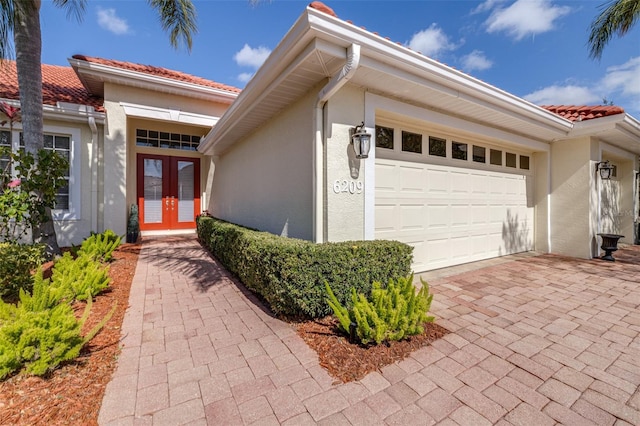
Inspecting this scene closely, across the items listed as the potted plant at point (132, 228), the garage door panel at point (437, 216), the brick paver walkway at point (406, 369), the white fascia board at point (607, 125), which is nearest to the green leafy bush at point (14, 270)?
the brick paver walkway at point (406, 369)

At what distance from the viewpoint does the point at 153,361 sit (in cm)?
248

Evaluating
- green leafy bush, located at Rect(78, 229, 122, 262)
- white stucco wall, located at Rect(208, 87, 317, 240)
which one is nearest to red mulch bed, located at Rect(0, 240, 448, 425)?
white stucco wall, located at Rect(208, 87, 317, 240)

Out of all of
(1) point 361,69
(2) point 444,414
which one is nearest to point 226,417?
(2) point 444,414

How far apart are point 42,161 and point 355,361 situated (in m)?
5.93

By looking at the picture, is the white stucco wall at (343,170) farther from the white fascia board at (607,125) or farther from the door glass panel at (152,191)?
the door glass panel at (152,191)

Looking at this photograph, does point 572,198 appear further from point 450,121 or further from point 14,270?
point 14,270

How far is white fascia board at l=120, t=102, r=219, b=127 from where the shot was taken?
26.5 feet

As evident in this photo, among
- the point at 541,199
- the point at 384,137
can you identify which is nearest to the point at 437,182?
the point at 384,137

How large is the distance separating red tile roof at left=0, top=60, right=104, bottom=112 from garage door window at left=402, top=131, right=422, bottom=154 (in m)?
8.14

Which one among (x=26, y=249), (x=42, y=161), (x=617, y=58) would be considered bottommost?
(x=26, y=249)

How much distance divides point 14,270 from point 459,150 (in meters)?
7.68

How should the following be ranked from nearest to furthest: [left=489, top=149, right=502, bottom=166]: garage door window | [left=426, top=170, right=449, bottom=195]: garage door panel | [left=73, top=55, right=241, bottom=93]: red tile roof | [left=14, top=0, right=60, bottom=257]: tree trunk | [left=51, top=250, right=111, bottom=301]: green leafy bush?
[left=51, top=250, right=111, bottom=301]: green leafy bush, [left=14, top=0, right=60, bottom=257]: tree trunk, [left=426, top=170, right=449, bottom=195]: garage door panel, [left=489, top=149, right=502, bottom=166]: garage door window, [left=73, top=55, right=241, bottom=93]: red tile roof

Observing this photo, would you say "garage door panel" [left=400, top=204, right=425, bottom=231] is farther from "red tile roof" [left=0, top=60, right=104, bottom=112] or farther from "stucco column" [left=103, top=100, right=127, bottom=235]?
"red tile roof" [left=0, top=60, right=104, bottom=112]

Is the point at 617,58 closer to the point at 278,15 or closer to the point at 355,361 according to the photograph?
the point at 278,15
